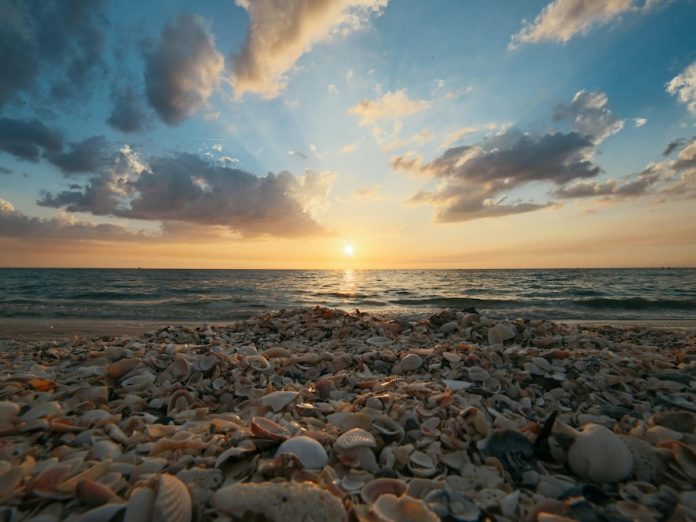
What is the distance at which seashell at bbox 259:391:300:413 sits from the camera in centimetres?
266

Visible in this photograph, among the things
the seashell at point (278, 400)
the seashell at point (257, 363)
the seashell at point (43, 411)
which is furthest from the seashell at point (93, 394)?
the seashell at point (278, 400)

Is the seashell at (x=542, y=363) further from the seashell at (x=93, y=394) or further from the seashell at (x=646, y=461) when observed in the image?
the seashell at (x=93, y=394)

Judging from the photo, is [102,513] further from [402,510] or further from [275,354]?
[275,354]

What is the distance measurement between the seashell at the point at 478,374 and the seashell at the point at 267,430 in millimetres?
2152

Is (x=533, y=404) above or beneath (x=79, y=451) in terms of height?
beneath

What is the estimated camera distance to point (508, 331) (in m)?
5.34

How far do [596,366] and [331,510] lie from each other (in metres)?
3.59

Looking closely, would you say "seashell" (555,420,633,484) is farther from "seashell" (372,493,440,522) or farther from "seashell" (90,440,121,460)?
"seashell" (90,440,121,460)

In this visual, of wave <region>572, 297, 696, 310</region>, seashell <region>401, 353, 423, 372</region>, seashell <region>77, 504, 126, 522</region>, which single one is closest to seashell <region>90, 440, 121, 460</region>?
seashell <region>77, 504, 126, 522</region>

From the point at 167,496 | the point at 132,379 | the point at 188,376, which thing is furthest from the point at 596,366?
the point at 132,379

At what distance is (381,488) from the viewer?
1.63m

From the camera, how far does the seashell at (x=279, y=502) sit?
133 cm

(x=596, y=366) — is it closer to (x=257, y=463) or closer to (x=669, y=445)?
(x=669, y=445)

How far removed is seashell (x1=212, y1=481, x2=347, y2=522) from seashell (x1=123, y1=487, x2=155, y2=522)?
25cm
